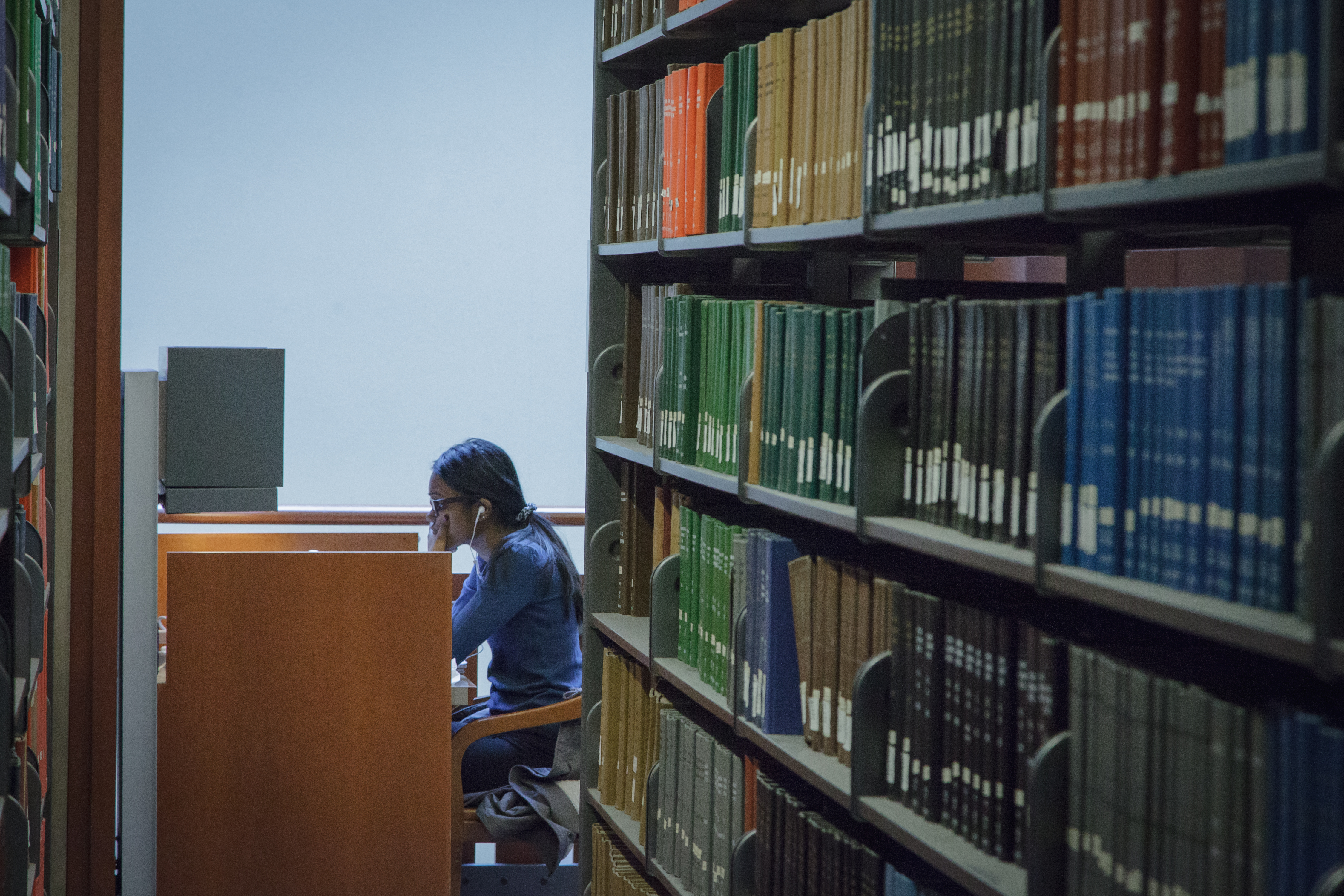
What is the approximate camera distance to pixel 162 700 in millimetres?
2920

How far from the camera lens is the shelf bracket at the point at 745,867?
1.94 m

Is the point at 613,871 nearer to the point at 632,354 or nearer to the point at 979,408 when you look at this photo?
the point at 632,354

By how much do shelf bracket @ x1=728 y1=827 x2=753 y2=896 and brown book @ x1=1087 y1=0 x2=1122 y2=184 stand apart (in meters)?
1.12

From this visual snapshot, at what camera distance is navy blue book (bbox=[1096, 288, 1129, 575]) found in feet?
3.83

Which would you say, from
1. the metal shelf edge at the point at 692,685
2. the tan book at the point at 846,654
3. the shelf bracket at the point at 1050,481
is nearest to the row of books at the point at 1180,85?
the shelf bracket at the point at 1050,481

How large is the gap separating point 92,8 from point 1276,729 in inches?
125

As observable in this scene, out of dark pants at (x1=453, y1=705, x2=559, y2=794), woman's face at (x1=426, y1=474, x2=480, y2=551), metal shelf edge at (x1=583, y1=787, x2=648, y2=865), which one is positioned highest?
woman's face at (x1=426, y1=474, x2=480, y2=551)

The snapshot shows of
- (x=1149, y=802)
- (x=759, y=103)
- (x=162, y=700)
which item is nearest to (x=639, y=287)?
(x=759, y=103)

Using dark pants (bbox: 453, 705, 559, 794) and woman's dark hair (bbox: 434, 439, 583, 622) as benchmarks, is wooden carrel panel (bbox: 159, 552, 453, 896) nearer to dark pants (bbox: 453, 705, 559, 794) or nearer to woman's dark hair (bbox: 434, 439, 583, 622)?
dark pants (bbox: 453, 705, 559, 794)

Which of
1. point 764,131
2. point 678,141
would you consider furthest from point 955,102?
point 678,141

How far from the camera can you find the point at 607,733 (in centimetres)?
263

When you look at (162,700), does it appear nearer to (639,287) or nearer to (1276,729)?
(639,287)

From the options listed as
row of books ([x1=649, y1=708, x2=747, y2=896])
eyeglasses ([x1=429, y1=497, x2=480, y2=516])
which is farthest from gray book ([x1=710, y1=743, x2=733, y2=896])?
eyeglasses ([x1=429, y1=497, x2=480, y2=516])

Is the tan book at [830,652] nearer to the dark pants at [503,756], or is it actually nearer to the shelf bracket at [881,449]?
the shelf bracket at [881,449]
